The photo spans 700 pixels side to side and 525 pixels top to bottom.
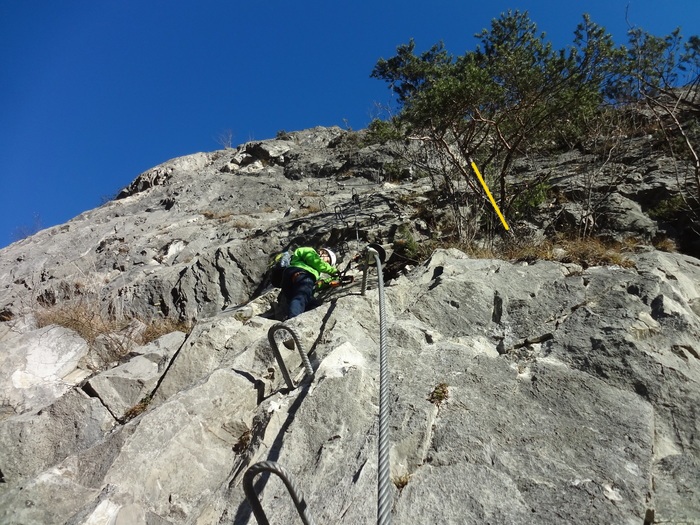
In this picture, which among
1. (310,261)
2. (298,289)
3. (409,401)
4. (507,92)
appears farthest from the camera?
(507,92)

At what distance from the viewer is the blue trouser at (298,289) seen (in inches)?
234

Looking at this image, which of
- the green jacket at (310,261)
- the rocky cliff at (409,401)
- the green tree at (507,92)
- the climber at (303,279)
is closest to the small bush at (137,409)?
the rocky cliff at (409,401)

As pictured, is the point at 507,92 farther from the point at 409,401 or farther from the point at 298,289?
the point at 409,401

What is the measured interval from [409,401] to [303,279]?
3.15 meters

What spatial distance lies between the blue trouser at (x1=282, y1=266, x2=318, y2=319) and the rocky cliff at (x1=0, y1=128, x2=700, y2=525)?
625 mm

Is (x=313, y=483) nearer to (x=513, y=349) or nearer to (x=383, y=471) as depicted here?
(x=383, y=471)

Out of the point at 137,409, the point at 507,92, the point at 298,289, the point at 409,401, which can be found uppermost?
the point at 507,92

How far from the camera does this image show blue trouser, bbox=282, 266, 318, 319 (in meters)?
5.95

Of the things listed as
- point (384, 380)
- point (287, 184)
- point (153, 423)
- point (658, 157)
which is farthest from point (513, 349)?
point (287, 184)

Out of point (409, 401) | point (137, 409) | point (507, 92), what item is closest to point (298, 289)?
point (137, 409)

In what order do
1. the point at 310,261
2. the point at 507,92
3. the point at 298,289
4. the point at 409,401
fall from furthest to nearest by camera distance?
the point at 507,92 → the point at 310,261 → the point at 298,289 → the point at 409,401

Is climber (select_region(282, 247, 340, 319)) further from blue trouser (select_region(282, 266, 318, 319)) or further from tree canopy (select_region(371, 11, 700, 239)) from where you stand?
tree canopy (select_region(371, 11, 700, 239))

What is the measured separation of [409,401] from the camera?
11.2ft

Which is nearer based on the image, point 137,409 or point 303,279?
point 137,409
